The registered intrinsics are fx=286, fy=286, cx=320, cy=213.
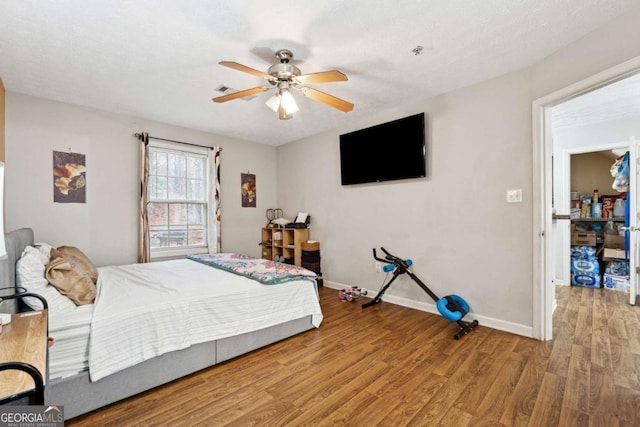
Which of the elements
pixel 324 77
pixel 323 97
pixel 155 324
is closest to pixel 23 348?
pixel 155 324

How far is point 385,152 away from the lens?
3.61 m

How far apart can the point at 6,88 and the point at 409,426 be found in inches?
181

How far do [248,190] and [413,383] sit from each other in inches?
151

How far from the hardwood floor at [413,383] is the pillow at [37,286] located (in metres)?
0.66

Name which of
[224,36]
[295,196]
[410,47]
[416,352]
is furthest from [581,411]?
[295,196]

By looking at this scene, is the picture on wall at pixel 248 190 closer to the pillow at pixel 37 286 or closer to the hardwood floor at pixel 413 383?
the hardwood floor at pixel 413 383

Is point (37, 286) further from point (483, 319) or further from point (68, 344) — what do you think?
point (483, 319)

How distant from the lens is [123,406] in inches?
69.1

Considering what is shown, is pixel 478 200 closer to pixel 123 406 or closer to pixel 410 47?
pixel 410 47

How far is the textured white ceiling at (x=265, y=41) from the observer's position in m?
1.81

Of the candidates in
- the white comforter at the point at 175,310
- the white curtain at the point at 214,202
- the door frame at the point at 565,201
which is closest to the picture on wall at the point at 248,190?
the white curtain at the point at 214,202

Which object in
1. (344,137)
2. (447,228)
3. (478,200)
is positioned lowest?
(447,228)

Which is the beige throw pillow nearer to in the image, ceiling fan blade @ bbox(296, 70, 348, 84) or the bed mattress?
the bed mattress

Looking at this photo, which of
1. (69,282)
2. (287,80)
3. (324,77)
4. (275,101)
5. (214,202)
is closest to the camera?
(69,282)
